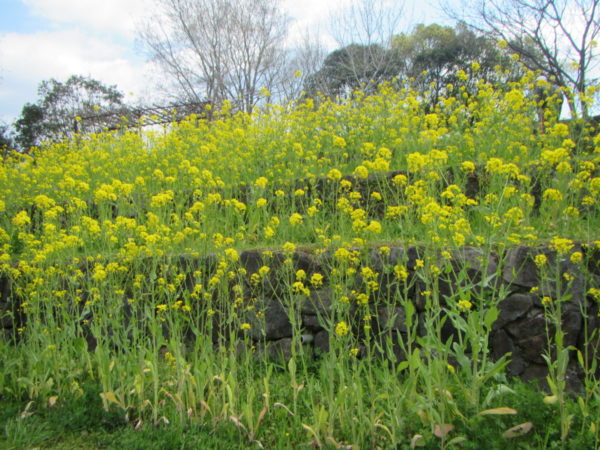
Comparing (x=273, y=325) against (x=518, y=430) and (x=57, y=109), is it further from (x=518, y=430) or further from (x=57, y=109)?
(x=57, y=109)

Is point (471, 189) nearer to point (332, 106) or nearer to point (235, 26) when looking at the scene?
point (332, 106)

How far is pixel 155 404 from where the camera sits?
8.95 ft

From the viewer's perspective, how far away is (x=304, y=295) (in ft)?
11.7

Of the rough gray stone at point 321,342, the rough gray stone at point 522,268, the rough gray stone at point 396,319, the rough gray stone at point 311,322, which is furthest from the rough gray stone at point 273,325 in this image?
the rough gray stone at point 522,268

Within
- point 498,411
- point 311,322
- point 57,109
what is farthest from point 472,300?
point 57,109

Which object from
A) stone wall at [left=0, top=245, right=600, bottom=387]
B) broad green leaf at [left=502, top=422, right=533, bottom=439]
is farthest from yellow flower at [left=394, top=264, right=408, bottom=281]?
broad green leaf at [left=502, top=422, right=533, bottom=439]

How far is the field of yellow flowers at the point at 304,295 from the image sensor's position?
2344 millimetres

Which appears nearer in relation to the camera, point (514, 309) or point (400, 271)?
point (400, 271)

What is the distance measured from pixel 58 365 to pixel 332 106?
232 inches

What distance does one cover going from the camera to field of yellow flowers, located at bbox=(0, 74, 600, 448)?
234 centimetres

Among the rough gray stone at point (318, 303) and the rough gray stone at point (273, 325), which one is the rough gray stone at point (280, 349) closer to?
the rough gray stone at point (273, 325)

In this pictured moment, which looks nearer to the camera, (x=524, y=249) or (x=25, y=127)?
(x=524, y=249)

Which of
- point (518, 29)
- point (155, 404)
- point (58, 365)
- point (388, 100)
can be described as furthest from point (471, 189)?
point (518, 29)

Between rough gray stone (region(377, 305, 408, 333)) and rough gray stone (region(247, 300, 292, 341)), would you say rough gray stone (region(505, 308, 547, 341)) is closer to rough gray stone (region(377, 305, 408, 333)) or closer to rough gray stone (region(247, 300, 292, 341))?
rough gray stone (region(377, 305, 408, 333))
